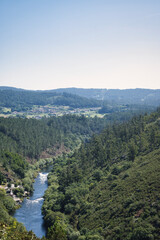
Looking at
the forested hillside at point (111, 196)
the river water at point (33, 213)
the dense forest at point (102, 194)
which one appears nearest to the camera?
the dense forest at point (102, 194)

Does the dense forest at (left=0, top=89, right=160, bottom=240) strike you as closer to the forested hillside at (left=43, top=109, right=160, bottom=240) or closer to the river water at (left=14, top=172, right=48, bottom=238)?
the forested hillside at (left=43, top=109, right=160, bottom=240)

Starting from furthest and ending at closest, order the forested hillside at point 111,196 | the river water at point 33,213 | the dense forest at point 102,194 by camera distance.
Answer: the river water at point 33,213 < the forested hillside at point 111,196 < the dense forest at point 102,194

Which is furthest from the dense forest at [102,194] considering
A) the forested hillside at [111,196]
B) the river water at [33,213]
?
the river water at [33,213]

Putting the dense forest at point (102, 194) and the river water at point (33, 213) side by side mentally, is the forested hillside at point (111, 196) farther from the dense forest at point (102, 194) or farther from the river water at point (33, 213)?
the river water at point (33, 213)

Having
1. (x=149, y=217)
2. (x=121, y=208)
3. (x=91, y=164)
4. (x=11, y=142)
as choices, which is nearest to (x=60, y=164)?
(x=91, y=164)

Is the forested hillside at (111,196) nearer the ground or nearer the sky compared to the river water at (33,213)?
nearer the sky

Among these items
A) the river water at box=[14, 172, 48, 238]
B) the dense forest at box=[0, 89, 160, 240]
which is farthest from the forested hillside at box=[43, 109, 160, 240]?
the river water at box=[14, 172, 48, 238]
